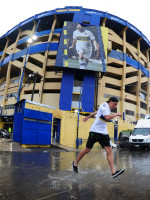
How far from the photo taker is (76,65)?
33219mm

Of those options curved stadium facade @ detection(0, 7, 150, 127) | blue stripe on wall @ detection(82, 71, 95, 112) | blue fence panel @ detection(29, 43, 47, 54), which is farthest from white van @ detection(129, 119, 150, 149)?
blue fence panel @ detection(29, 43, 47, 54)

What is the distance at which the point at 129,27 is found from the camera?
42656mm

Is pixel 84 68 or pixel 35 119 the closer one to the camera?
pixel 35 119

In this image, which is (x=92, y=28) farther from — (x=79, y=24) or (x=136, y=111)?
(x=136, y=111)

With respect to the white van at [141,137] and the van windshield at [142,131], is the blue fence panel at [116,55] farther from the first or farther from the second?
the van windshield at [142,131]

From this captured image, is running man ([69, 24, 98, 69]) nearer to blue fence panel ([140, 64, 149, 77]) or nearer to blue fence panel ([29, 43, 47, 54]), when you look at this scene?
blue fence panel ([29, 43, 47, 54])

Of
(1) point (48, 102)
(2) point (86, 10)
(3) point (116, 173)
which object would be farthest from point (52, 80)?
(3) point (116, 173)

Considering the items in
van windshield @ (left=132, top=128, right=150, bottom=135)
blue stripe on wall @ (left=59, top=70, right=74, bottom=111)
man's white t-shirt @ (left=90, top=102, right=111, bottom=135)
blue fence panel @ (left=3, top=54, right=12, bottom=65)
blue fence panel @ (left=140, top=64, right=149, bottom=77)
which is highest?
blue fence panel @ (left=3, top=54, right=12, bottom=65)

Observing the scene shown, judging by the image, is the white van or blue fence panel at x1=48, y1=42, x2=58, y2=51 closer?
the white van

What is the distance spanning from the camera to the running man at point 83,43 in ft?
111

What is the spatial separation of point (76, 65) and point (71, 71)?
2.07 m

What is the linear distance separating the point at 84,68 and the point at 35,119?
20.7m

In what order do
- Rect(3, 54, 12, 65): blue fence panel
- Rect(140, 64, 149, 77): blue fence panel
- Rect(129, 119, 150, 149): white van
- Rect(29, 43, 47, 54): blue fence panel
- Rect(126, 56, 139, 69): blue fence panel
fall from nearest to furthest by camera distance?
Rect(129, 119, 150, 149): white van < Rect(29, 43, 47, 54): blue fence panel < Rect(126, 56, 139, 69): blue fence panel < Rect(3, 54, 12, 65): blue fence panel < Rect(140, 64, 149, 77): blue fence panel

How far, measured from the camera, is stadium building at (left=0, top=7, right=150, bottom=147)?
33.8 meters
